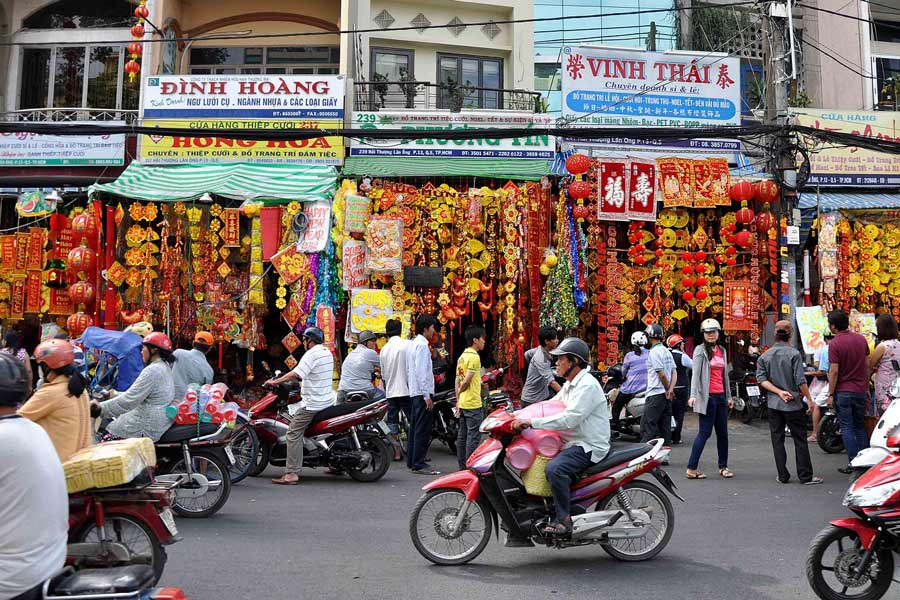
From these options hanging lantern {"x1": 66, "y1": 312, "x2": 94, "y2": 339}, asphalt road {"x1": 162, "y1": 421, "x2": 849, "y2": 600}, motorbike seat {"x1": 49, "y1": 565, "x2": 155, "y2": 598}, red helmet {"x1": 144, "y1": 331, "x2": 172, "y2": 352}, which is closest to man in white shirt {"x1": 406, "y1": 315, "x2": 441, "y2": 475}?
asphalt road {"x1": 162, "y1": 421, "x2": 849, "y2": 600}

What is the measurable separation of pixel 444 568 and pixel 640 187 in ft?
29.8

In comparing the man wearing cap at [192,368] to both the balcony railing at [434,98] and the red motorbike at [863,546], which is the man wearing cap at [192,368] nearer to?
the red motorbike at [863,546]

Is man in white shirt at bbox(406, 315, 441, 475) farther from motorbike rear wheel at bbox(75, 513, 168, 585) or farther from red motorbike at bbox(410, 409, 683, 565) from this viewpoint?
motorbike rear wheel at bbox(75, 513, 168, 585)

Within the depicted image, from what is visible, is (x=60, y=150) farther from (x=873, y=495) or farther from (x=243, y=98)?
(x=873, y=495)

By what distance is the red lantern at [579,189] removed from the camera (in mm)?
13023

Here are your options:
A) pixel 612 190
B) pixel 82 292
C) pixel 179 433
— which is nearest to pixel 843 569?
pixel 179 433

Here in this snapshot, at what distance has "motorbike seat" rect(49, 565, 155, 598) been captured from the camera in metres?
2.90

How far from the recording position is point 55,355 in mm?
5246

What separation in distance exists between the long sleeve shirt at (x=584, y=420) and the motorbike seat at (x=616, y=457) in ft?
0.13

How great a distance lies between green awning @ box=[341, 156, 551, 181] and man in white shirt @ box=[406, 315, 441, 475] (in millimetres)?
4068

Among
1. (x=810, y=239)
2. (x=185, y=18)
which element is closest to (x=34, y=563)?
(x=810, y=239)

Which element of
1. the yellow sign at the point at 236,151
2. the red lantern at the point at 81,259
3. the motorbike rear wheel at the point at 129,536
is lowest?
the motorbike rear wheel at the point at 129,536

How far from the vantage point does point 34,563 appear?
2883 millimetres

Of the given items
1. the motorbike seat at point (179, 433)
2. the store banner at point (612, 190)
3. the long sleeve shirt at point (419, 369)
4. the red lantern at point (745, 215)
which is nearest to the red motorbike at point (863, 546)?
the motorbike seat at point (179, 433)
